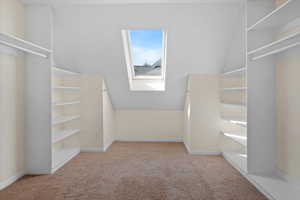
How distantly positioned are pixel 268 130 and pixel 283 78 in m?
0.65

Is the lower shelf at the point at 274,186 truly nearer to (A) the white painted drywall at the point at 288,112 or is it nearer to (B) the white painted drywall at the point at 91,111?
(A) the white painted drywall at the point at 288,112

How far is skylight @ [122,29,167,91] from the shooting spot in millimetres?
4059

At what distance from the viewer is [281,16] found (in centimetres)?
235

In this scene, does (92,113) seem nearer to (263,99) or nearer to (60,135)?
(60,135)

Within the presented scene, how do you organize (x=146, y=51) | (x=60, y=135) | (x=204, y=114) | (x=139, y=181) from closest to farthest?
(x=139, y=181) → (x=60, y=135) → (x=204, y=114) → (x=146, y=51)

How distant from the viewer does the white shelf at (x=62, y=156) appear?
126 inches

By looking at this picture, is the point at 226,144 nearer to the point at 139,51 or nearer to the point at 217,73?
the point at 217,73

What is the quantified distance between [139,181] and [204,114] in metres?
1.82

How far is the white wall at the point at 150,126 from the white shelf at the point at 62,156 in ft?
4.14

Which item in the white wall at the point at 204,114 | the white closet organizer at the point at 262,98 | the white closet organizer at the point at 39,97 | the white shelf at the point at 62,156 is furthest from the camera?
the white wall at the point at 204,114

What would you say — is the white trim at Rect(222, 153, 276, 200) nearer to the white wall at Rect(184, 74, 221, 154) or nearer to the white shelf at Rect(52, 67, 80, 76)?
the white wall at Rect(184, 74, 221, 154)

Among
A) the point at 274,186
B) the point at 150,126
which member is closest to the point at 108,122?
the point at 150,126

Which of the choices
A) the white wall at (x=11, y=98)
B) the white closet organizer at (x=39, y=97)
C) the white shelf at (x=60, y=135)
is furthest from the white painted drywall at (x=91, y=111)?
the white wall at (x=11, y=98)

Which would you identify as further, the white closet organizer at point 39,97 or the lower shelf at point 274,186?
the white closet organizer at point 39,97
